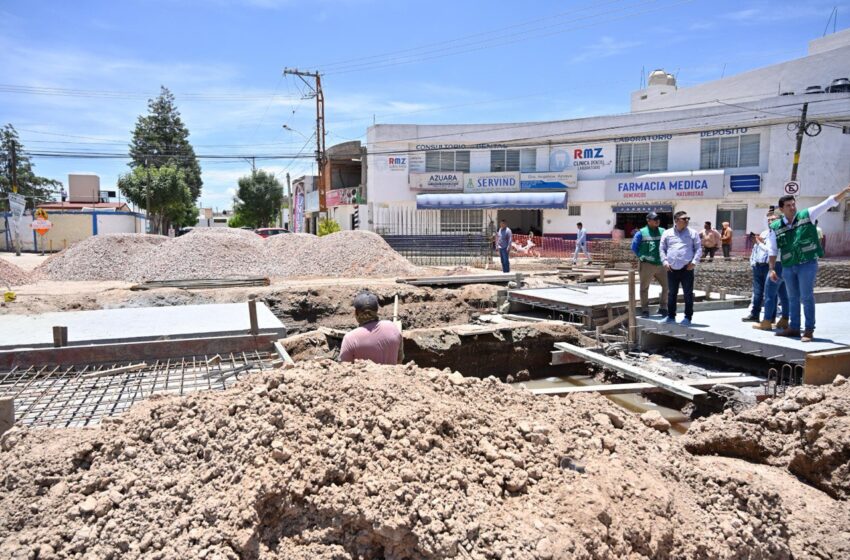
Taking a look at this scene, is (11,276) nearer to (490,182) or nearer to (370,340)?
(370,340)

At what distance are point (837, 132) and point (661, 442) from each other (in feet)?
89.0

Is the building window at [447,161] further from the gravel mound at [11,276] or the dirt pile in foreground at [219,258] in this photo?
the gravel mound at [11,276]

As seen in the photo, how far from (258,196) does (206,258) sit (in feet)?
116

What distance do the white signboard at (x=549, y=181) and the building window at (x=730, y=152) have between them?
596 cm

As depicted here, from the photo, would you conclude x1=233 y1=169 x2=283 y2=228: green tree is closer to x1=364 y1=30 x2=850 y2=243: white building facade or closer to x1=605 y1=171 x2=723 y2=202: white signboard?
x1=364 y1=30 x2=850 y2=243: white building facade

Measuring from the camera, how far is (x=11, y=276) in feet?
53.8

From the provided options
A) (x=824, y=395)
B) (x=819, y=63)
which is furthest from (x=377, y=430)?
(x=819, y=63)

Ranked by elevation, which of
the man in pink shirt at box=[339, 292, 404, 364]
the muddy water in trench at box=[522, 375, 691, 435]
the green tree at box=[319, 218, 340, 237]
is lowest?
the muddy water in trench at box=[522, 375, 691, 435]

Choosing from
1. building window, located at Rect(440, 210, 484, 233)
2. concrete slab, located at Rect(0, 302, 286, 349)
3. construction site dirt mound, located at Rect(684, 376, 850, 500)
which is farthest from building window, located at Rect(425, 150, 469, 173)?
construction site dirt mound, located at Rect(684, 376, 850, 500)

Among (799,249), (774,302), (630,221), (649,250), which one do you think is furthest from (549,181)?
(799,249)

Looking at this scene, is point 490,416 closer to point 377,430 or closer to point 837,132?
point 377,430

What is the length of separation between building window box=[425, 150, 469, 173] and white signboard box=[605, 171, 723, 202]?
745 cm

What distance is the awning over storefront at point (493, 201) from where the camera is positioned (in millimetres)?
29016

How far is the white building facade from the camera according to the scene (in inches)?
988
